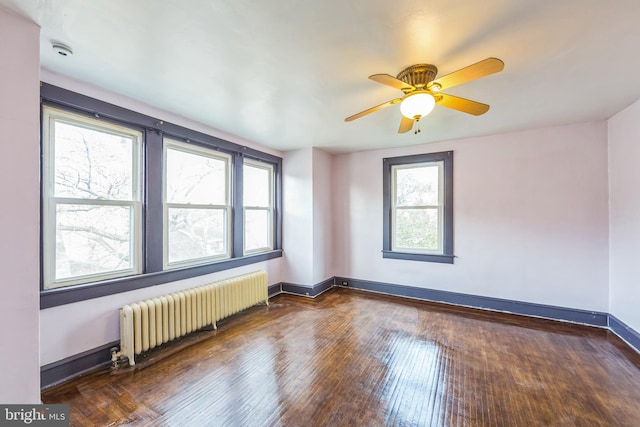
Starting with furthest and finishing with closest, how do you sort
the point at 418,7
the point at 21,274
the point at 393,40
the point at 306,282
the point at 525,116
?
the point at 306,282 < the point at 525,116 < the point at 393,40 < the point at 21,274 < the point at 418,7

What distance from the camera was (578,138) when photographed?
3.35 metres

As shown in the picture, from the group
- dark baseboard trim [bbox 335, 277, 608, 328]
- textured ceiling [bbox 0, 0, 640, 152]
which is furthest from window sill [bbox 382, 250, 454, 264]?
textured ceiling [bbox 0, 0, 640, 152]

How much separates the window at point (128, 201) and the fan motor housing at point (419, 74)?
2625 millimetres

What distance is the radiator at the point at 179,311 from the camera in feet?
8.03

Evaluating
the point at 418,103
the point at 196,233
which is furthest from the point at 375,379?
the point at 196,233

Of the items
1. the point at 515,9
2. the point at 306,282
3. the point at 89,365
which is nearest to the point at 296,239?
the point at 306,282

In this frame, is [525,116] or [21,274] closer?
[21,274]

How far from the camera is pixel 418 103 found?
1.94 meters

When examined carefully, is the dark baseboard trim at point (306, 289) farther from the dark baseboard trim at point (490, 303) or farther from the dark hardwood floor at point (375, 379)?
the dark hardwood floor at point (375, 379)

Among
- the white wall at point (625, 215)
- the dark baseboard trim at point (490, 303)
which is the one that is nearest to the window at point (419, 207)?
the dark baseboard trim at point (490, 303)

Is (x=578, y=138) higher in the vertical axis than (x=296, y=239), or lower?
higher

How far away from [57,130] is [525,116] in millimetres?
4947

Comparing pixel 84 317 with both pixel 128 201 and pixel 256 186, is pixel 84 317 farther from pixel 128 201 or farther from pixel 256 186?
pixel 256 186

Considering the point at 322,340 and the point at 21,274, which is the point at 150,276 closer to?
→ the point at 21,274
